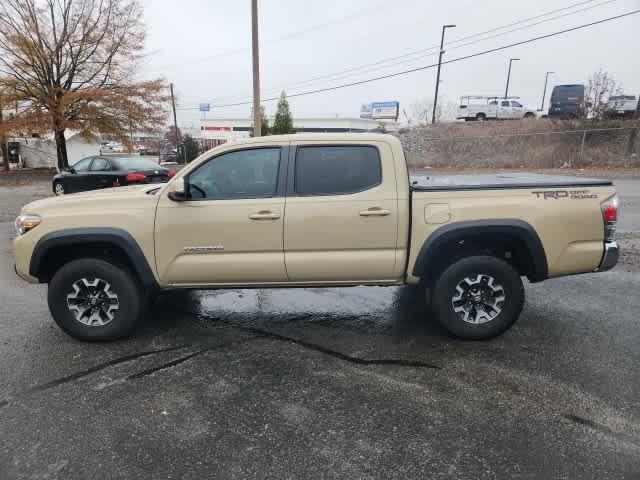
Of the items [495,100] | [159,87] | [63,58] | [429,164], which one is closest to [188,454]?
[159,87]

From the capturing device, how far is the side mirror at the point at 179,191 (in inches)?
149

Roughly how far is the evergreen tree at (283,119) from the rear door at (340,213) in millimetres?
42919

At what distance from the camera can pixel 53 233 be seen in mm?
3824

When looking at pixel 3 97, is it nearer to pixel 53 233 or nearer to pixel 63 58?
pixel 63 58

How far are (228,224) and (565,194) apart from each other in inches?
117

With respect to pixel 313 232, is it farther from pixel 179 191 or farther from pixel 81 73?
pixel 81 73

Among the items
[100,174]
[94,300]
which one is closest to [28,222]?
[94,300]

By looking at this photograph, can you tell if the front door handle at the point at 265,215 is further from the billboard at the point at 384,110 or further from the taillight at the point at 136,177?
the billboard at the point at 384,110

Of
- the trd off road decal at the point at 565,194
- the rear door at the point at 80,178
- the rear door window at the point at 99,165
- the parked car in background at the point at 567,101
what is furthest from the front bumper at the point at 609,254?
the parked car in background at the point at 567,101

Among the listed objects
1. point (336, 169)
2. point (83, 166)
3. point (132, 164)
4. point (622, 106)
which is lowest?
point (83, 166)

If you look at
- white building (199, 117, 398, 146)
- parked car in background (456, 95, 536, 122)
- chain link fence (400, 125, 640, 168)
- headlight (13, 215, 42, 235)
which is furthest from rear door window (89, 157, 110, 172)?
white building (199, 117, 398, 146)

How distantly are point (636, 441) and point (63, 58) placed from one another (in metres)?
28.6

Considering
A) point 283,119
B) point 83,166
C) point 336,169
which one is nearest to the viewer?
point 336,169

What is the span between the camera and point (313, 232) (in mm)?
3828
